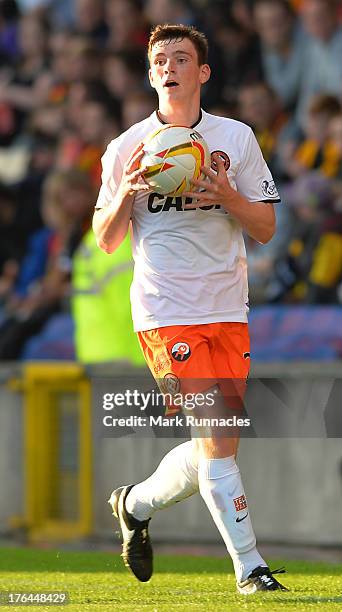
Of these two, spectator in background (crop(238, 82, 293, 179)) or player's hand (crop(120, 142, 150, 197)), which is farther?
spectator in background (crop(238, 82, 293, 179))

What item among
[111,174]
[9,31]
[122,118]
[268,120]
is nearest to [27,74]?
[9,31]

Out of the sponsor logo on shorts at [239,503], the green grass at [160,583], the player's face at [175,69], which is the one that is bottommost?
the green grass at [160,583]

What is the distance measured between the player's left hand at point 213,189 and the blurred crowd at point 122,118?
4.40 metres

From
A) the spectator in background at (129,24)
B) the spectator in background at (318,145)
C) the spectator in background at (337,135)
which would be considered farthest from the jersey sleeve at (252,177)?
the spectator in background at (129,24)

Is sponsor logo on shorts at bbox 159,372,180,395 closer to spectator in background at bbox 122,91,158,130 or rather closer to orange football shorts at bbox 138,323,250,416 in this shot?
orange football shorts at bbox 138,323,250,416

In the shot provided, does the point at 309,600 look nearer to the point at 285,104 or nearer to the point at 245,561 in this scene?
the point at 245,561

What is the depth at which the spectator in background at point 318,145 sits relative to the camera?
11070 mm

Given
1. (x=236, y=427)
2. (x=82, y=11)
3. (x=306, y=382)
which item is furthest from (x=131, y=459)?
(x=82, y=11)

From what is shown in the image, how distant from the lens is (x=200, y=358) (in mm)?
5535

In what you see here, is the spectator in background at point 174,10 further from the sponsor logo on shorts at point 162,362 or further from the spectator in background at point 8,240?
the sponsor logo on shorts at point 162,362

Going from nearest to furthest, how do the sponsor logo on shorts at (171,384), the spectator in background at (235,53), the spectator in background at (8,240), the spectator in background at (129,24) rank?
the sponsor logo on shorts at (171,384)
the spectator in background at (235,53)
the spectator in background at (129,24)
the spectator in background at (8,240)

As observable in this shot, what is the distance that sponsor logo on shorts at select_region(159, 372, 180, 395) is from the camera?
5.55 meters

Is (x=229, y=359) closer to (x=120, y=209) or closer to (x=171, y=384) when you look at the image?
(x=171, y=384)

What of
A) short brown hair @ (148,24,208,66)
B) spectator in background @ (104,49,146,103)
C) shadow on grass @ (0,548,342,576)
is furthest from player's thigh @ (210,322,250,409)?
spectator in background @ (104,49,146,103)
